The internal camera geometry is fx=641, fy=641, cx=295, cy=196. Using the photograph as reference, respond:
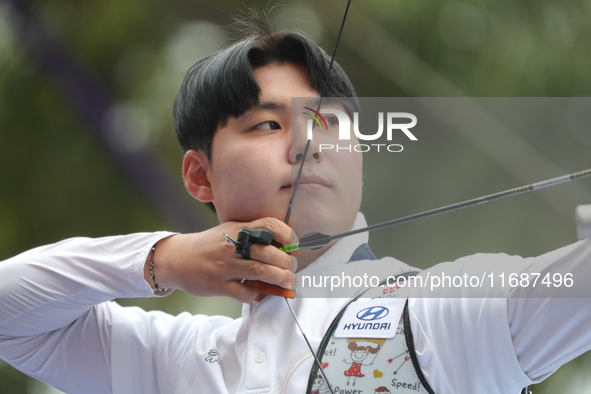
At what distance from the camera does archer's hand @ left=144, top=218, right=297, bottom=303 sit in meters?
0.59

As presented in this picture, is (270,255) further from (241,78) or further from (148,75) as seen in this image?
(148,75)

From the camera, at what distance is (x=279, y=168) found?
2.07 ft

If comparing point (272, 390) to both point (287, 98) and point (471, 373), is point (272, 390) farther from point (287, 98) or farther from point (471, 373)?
point (287, 98)

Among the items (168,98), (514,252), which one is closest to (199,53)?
(168,98)

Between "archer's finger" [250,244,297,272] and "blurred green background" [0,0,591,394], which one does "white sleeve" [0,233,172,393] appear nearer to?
"archer's finger" [250,244,297,272]

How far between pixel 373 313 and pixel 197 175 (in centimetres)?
31

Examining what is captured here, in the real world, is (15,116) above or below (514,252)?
above

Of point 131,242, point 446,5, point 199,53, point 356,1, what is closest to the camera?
point 131,242

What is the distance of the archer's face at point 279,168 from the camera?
0.58 metres

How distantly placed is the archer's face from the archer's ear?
2cm

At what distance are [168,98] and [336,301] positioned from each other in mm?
912

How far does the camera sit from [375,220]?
1.74ft

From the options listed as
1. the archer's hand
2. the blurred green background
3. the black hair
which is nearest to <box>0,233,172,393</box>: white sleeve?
the archer's hand

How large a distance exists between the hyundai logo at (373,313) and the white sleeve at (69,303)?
0.24 meters
